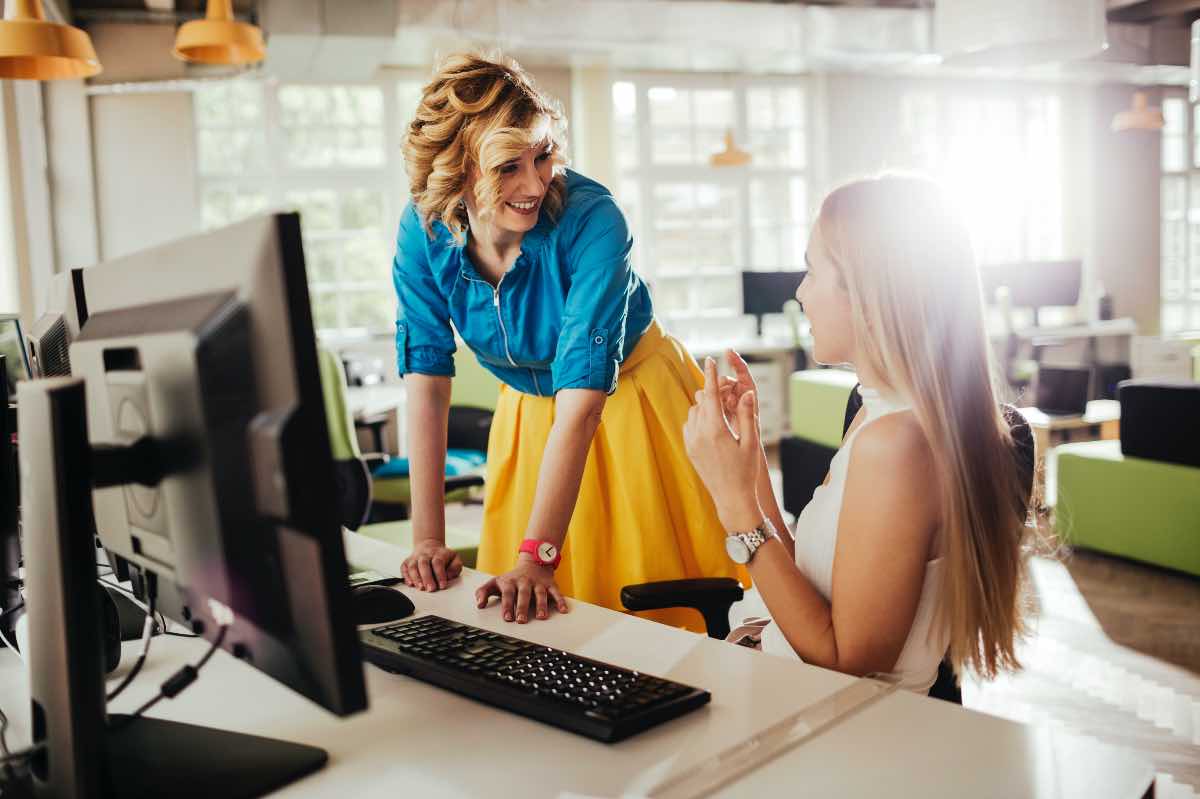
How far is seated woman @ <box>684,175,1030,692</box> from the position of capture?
1.13 metres

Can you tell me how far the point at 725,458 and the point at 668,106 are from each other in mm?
7962

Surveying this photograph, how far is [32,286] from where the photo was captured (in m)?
5.61

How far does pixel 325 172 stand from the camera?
772 centimetres

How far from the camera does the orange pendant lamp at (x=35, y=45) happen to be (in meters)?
2.87

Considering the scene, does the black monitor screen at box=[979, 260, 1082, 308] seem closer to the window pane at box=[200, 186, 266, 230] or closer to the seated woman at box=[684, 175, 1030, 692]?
the window pane at box=[200, 186, 266, 230]

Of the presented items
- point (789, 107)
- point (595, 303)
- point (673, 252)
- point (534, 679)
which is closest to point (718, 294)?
point (673, 252)

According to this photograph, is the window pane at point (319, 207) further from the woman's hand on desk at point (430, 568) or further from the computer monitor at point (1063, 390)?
the woman's hand on desk at point (430, 568)

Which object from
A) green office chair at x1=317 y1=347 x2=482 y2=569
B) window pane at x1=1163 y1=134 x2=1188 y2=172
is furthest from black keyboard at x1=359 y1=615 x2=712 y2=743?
window pane at x1=1163 y1=134 x2=1188 y2=172

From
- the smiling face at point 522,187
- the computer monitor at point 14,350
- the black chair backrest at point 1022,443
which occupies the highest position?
the smiling face at point 522,187

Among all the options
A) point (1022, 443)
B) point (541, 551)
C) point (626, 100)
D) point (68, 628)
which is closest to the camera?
point (68, 628)

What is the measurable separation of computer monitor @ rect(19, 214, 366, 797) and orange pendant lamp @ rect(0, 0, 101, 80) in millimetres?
2451

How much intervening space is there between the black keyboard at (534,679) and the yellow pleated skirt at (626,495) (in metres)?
0.60

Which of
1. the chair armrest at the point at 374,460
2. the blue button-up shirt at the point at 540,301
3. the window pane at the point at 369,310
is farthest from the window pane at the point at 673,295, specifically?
the blue button-up shirt at the point at 540,301

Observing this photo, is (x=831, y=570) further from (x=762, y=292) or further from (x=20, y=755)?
(x=762, y=292)
